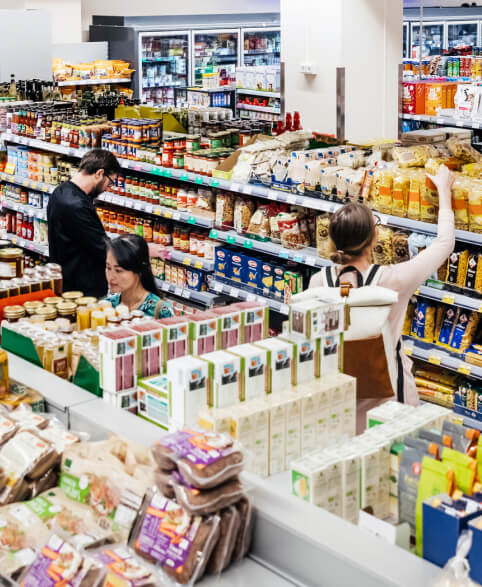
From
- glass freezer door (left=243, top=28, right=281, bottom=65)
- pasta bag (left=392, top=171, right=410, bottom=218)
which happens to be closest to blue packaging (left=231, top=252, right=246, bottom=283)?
pasta bag (left=392, top=171, right=410, bottom=218)

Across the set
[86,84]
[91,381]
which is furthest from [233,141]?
[86,84]

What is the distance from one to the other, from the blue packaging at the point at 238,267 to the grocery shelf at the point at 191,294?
0.86ft

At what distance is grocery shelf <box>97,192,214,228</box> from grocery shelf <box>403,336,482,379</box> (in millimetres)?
1745

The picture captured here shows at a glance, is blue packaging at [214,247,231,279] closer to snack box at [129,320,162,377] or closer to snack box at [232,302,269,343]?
snack box at [232,302,269,343]

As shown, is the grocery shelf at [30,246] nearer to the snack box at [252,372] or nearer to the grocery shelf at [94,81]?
the grocery shelf at [94,81]

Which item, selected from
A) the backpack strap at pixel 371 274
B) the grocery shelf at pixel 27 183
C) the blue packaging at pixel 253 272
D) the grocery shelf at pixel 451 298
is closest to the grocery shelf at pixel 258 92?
the grocery shelf at pixel 27 183

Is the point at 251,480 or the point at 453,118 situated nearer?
the point at 251,480

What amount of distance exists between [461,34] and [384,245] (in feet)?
33.7

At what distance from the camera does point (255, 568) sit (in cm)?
224

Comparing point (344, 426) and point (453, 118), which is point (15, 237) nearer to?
point (453, 118)

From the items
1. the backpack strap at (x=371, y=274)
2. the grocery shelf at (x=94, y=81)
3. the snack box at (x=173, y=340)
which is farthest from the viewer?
the grocery shelf at (x=94, y=81)

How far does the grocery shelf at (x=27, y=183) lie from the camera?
764 centimetres

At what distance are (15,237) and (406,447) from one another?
261 inches

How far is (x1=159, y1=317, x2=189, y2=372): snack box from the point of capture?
285cm
